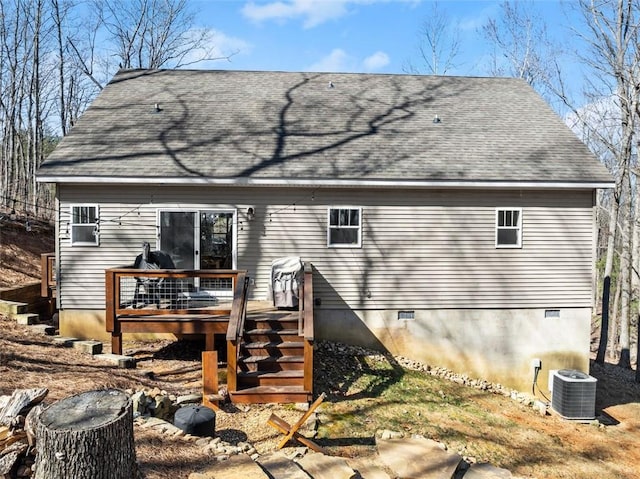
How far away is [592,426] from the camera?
31.2 feet

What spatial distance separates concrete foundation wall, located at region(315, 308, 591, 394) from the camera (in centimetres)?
1046

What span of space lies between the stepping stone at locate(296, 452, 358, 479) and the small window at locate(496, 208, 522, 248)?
708cm

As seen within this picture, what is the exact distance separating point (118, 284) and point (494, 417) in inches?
280

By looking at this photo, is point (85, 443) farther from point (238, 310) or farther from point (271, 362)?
point (271, 362)

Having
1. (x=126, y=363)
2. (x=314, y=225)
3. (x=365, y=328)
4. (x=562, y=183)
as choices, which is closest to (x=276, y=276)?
(x=314, y=225)

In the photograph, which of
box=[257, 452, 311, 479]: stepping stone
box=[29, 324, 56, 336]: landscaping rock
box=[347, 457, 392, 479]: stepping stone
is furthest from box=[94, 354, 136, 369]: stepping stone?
box=[347, 457, 392, 479]: stepping stone

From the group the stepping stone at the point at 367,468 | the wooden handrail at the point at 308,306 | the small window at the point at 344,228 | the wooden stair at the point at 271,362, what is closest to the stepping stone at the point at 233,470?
the stepping stone at the point at 367,468

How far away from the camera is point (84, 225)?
9914 mm

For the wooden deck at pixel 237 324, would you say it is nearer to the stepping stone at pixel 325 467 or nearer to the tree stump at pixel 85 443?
the stepping stone at pixel 325 467

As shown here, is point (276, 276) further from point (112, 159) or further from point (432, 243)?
point (112, 159)

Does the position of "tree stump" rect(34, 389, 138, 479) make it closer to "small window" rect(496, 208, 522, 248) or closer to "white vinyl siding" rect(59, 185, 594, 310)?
"white vinyl siding" rect(59, 185, 594, 310)

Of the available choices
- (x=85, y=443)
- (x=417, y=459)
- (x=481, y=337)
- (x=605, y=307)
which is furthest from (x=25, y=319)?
(x=605, y=307)

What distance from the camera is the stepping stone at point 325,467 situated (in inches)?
187

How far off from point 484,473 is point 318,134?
812cm
